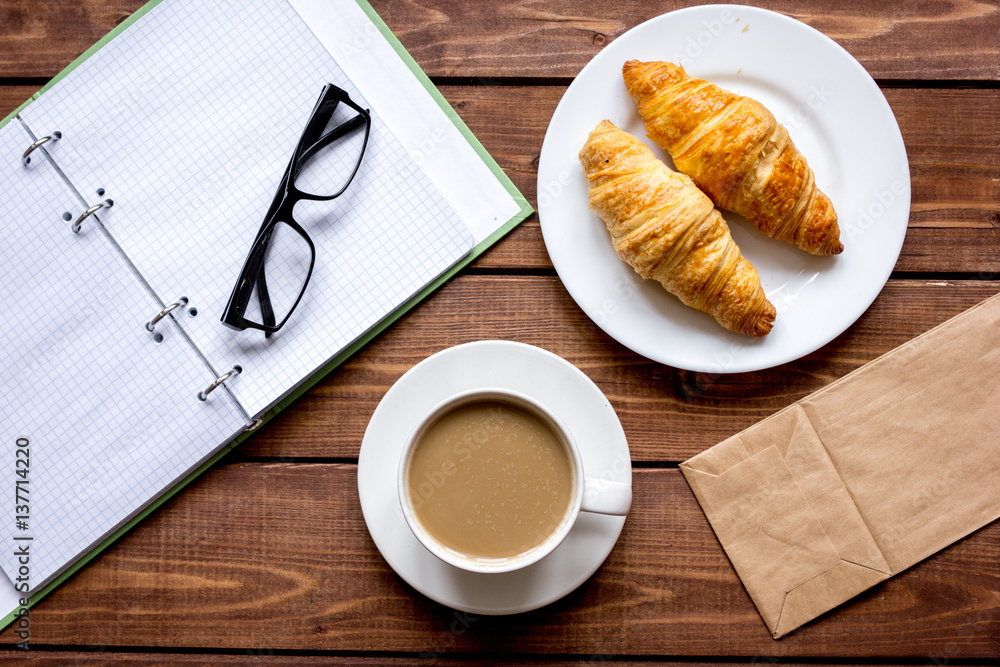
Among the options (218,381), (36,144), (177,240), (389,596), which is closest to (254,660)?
(389,596)

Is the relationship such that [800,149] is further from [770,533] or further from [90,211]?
[90,211]

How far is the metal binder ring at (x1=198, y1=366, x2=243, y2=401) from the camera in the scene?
106 cm

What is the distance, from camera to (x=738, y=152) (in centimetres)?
100

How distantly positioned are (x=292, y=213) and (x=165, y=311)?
26cm

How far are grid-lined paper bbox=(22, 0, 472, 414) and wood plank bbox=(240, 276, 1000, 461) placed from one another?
70mm

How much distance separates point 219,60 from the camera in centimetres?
111

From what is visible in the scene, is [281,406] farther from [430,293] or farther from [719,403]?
[719,403]

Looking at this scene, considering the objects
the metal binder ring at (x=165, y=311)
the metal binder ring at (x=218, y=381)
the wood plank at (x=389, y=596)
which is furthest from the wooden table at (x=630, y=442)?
the metal binder ring at (x=165, y=311)

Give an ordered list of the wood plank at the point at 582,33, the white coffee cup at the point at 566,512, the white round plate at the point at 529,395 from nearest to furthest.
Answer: the white coffee cup at the point at 566,512, the white round plate at the point at 529,395, the wood plank at the point at 582,33

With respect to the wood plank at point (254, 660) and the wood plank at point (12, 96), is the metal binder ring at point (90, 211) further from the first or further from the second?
the wood plank at point (254, 660)

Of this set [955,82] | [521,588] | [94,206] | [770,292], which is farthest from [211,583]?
[955,82]

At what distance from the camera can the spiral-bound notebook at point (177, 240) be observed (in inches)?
42.4

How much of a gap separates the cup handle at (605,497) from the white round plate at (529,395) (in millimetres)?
102

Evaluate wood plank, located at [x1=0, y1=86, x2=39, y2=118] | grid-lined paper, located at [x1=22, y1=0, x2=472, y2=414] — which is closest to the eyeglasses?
grid-lined paper, located at [x1=22, y1=0, x2=472, y2=414]
